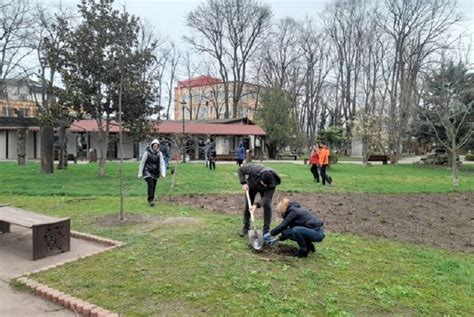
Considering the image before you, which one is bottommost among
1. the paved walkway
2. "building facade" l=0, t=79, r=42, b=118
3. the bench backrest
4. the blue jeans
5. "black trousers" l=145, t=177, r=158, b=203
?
the paved walkway

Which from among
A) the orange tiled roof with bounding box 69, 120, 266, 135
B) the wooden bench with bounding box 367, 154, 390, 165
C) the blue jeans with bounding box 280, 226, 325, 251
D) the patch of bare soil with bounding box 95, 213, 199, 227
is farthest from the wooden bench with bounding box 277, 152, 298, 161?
the blue jeans with bounding box 280, 226, 325, 251

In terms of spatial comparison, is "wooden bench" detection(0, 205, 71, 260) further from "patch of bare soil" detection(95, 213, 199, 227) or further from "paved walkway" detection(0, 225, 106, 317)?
"patch of bare soil" detection(95, 213, 199, 227)

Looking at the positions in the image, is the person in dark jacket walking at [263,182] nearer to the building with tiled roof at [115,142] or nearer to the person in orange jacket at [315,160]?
the person in orange jacket at [315,160]

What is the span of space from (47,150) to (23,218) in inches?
554

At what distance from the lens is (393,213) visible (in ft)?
33.4

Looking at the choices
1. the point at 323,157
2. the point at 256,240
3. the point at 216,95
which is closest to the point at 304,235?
the point at 256,240

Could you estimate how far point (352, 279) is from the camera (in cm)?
495

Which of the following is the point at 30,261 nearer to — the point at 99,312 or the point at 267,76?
the point at 99,312

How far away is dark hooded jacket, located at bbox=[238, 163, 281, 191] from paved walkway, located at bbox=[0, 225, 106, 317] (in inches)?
91.6

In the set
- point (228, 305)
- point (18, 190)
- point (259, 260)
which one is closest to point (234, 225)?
point (259, 260)

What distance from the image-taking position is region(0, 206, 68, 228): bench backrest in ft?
19.0

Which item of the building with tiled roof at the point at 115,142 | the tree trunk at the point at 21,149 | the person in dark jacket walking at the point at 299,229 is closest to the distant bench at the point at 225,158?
the building with tiled roof at the point at 115,142

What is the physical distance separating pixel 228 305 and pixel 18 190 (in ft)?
36.5

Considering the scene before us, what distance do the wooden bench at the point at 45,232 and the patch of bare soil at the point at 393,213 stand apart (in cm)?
391
